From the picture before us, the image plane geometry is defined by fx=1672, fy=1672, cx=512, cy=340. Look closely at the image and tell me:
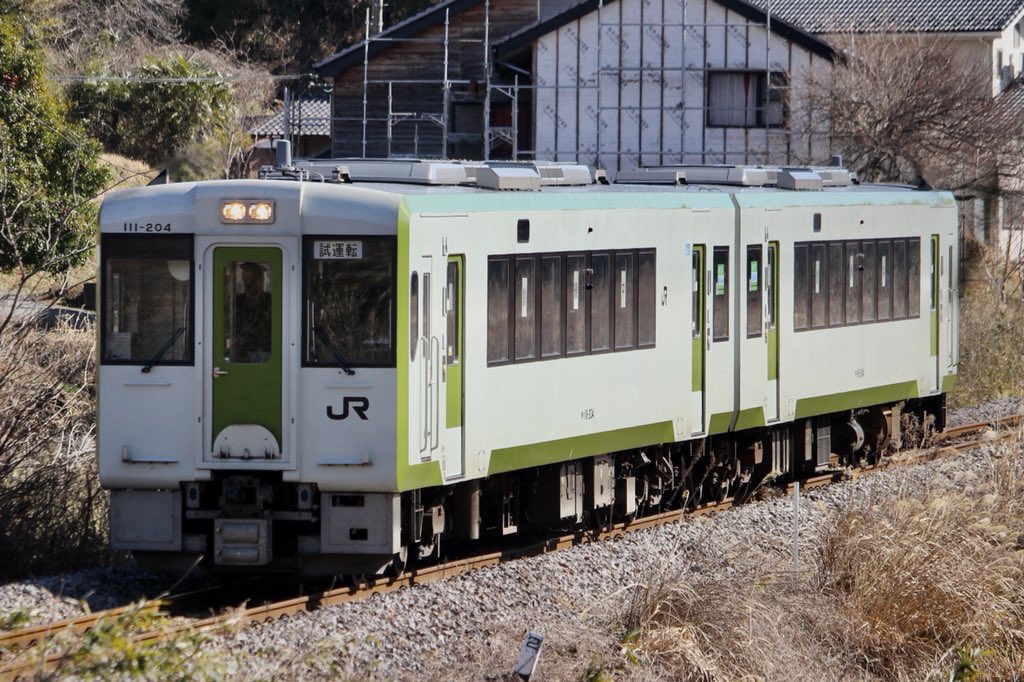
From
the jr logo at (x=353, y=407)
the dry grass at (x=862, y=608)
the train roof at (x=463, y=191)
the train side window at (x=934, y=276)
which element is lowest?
the dry grass at (x=862, y=608)

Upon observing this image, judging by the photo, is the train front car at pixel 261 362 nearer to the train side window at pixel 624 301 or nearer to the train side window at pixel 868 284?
the train side window at pixel 624 301

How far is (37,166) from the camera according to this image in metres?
19.9

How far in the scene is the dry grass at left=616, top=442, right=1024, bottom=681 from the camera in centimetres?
927

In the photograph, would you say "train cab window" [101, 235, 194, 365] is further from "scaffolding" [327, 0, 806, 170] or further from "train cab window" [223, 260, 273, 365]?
"scaffolding" [327, 0, 806, 170]

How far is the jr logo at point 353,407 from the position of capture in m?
10.4

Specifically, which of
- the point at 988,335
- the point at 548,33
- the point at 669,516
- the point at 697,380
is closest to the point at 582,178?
the point at 697,380

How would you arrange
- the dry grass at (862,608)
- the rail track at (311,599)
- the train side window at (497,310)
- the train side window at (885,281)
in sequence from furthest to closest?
the train side window at (885,281) → the train side window at (497,310) → the dry grass at (862,608) → the rail track at (311,599)

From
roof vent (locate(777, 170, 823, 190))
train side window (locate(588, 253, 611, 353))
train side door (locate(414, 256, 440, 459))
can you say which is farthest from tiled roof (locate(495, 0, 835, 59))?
train side door (locate(414, 256, 440, 459))

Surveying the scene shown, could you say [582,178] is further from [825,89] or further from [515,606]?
[825,89]

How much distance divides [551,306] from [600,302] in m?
0.67

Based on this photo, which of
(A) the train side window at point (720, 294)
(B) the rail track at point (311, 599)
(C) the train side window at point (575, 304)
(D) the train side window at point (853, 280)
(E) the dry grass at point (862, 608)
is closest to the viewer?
(B) the rail track at point (311, 599)

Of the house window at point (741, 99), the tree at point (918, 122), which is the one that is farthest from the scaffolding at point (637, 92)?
the tree at point (918, 122)

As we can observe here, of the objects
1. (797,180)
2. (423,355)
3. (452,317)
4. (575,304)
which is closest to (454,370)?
(452,317)

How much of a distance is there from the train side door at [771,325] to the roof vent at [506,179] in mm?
3437
